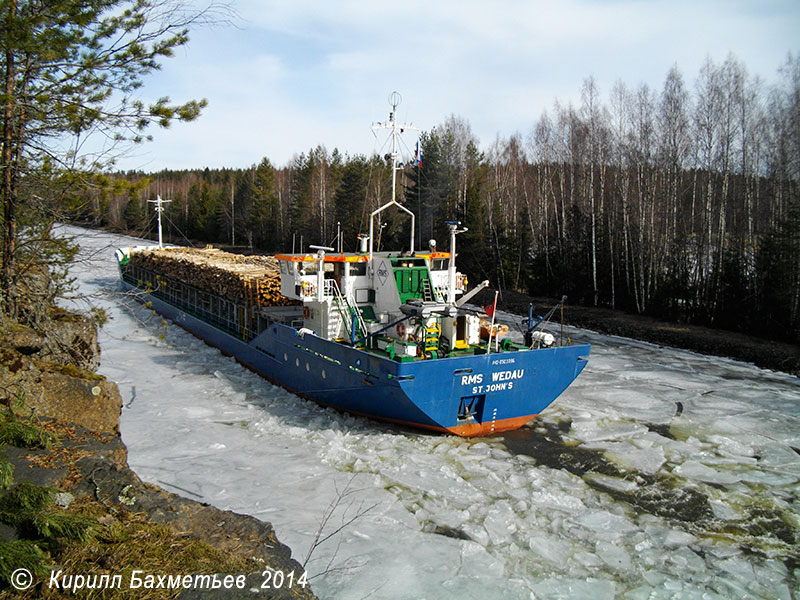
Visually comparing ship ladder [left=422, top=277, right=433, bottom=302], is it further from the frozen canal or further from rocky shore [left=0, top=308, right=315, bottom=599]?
rocky shore [left=0, top=308, right=315, bottom=599]

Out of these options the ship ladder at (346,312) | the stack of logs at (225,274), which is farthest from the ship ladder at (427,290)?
the stack of logs at (225,274)

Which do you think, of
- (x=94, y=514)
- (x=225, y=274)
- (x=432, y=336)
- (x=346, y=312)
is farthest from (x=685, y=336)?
(x=94, y=514)

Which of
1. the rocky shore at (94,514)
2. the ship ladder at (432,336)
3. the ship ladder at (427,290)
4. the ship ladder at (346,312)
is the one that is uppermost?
the ship ladder at (427,290)

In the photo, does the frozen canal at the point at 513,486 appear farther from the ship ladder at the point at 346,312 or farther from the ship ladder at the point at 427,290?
the ship ladder at the point at 427,290

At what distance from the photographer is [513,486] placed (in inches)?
349

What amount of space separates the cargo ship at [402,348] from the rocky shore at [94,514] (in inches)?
90.6

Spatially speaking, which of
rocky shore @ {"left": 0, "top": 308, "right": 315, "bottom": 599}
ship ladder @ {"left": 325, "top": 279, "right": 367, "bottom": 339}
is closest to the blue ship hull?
ship ladder @ {"left": 325, "top": 279, "right": 367, "bottom": 339}

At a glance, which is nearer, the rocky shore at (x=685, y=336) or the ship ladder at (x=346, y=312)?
the ship ladder at (x=346, y=312)

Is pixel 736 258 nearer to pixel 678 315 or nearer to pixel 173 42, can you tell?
pixel 678 315

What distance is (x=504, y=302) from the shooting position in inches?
1147

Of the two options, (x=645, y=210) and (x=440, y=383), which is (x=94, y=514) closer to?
(x=440, y=383)

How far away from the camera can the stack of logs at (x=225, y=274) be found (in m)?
16.3

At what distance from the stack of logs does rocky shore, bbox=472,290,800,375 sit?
13.0 metres

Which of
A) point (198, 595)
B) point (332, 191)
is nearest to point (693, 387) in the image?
point (198, 595)
